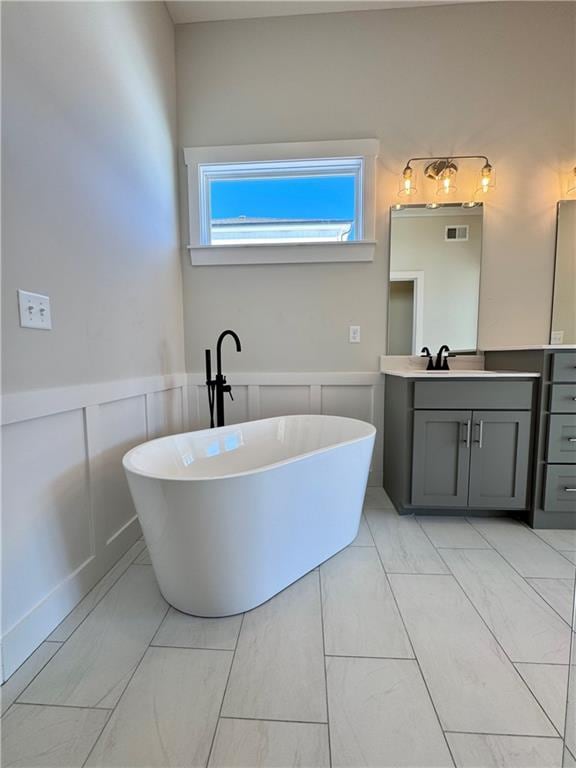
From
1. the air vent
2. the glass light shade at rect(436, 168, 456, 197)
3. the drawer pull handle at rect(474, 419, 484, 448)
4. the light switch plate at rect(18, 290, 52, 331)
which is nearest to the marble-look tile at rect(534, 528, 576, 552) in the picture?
the drawer pull handle at rect(474, 419, 484, 448)

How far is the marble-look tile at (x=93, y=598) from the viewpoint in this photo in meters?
1.18

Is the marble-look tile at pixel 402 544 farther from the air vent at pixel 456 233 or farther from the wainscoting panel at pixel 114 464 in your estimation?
the air vent at pixel 456 233

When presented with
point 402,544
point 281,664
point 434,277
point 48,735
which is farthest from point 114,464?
point 434,277

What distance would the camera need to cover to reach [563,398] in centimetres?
179

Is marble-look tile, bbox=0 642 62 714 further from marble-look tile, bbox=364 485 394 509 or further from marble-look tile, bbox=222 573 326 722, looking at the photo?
marble-look tile, bbox=364 485 394 509

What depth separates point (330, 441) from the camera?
6.82 ft

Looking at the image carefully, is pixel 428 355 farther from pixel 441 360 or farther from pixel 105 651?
pixel 105 651

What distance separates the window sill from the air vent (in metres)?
0.50

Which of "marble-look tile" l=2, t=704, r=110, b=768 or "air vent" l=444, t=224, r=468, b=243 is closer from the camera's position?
"marble-look tile" l=2, t=704, r=110, b=768

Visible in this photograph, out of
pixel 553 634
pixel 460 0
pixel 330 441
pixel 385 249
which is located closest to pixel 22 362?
pixel 330 441

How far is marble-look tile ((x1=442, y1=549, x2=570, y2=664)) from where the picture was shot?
1.10 metres

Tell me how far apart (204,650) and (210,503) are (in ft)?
1.54

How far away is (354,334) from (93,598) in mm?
1994

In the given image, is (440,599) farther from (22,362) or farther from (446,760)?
(22,362)
